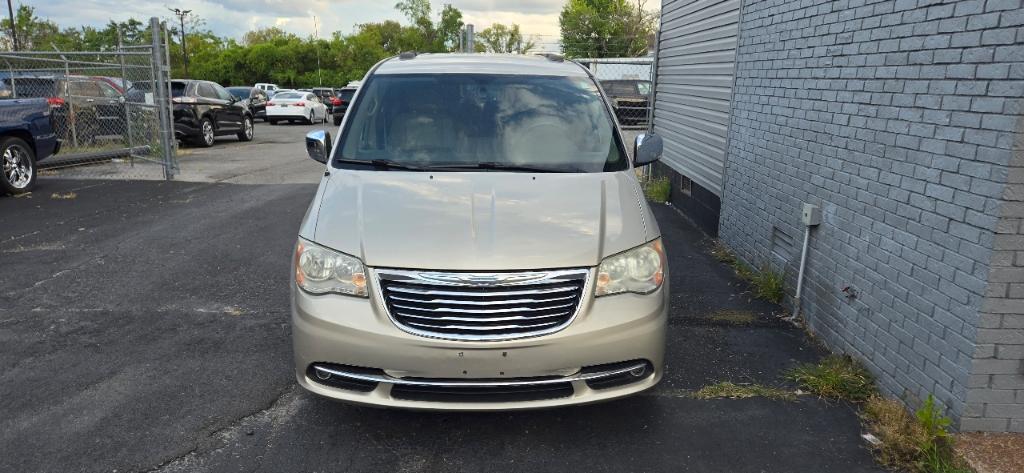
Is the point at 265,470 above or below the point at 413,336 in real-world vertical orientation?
below

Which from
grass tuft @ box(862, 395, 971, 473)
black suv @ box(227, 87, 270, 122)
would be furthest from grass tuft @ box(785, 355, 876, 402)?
black suv @ box(227, 87, 270, 122)

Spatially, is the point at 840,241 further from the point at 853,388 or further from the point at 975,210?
the point at 975,210

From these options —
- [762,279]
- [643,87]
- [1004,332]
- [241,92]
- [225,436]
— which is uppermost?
[643,87]

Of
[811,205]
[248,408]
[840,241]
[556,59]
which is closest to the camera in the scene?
[248,408]

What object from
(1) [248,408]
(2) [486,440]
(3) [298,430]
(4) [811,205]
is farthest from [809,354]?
(1) [248,408]

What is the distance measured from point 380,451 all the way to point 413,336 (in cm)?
68

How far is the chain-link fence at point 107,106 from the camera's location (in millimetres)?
11664

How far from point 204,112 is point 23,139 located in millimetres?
8105

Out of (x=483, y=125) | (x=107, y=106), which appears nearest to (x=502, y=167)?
(x=483, y=125)

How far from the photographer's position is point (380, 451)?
323 centimetres

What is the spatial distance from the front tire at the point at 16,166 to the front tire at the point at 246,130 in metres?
9.88

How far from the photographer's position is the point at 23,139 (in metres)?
9.46

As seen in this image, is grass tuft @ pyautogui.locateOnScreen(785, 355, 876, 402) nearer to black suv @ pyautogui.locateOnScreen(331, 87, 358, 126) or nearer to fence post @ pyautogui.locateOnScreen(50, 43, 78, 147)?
fence post @ pyautogui.locateOnScreen(50, 43, 78, 147)

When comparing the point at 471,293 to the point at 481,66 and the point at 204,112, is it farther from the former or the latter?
the point at 204,112
